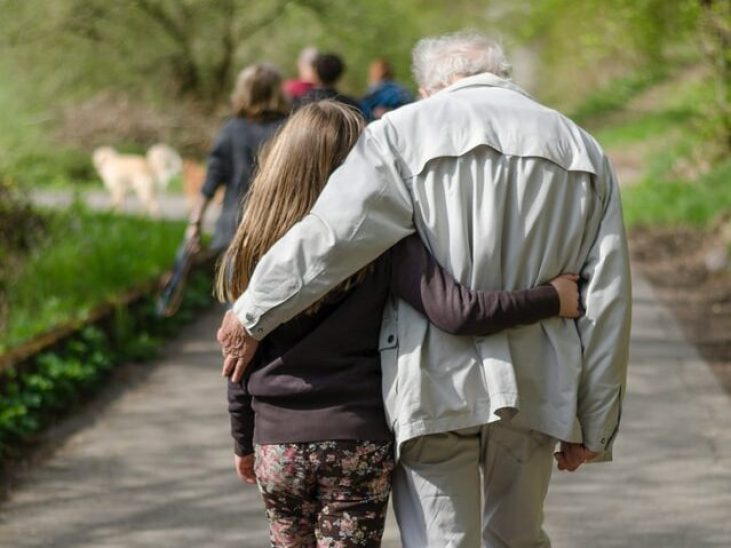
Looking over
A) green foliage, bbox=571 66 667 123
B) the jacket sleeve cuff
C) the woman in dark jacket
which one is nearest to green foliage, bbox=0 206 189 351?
the woman in dark jacket

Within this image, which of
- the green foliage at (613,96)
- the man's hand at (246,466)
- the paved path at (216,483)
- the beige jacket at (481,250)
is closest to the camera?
the beige jacket at (481,250)

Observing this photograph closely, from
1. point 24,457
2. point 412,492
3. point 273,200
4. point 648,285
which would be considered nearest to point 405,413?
point 412,492

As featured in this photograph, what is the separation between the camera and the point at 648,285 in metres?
12.6

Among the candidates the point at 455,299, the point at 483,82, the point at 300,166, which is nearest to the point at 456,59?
the point at 483,82

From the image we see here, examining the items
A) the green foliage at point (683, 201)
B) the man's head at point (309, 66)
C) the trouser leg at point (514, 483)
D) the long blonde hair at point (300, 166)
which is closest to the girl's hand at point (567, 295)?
the trouser leg at point (514, 483)

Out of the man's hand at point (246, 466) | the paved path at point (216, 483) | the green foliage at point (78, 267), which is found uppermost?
the man's hand at point (246, 466)

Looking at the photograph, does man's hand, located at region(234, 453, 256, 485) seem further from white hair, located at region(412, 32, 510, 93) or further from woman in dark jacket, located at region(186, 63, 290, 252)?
woman in dark jacket, located at region(186, 63, 290, 252)

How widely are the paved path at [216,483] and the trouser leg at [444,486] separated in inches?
75.9

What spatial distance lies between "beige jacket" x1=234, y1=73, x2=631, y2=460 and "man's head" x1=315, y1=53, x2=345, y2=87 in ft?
15.8

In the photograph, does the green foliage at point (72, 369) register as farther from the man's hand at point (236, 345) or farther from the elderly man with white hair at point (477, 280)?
the elderly man with white hair at point (477, 280)

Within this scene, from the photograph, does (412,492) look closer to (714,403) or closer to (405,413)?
(405,413)

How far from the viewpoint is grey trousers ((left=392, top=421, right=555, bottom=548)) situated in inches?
134

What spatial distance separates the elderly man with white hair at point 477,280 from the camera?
3336 mm

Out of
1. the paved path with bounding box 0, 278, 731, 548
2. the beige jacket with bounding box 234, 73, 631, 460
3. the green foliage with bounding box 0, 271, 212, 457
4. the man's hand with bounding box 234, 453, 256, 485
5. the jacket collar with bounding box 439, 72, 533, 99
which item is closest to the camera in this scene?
the beige jacket with bounding box 234, 73, 631, 460
